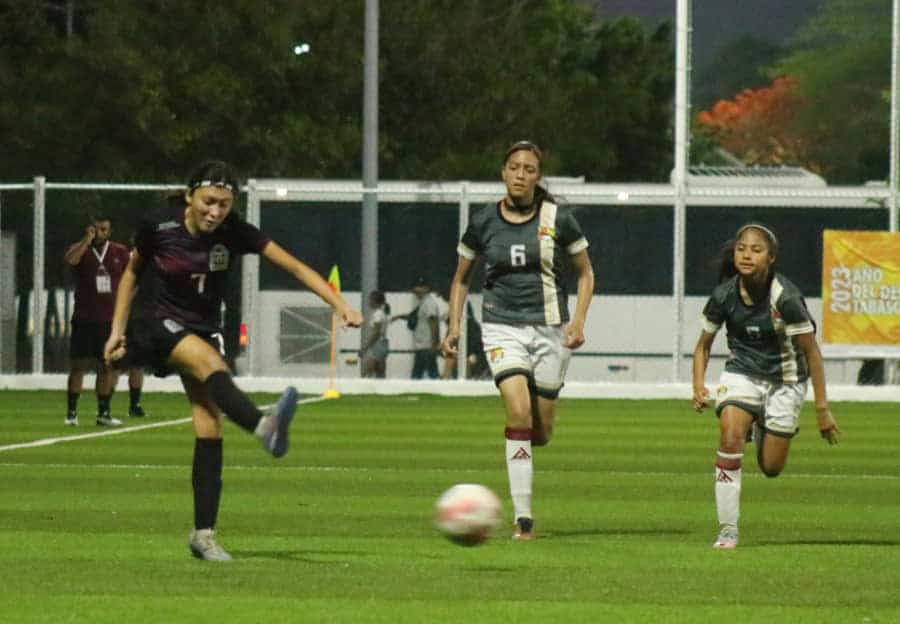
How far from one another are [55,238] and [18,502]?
19929 millimetres

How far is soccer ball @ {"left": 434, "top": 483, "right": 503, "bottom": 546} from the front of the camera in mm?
12445

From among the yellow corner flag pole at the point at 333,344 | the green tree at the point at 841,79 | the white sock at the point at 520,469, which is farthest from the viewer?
the green tree at the point at 841,79

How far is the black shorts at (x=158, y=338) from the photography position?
12.8 metres

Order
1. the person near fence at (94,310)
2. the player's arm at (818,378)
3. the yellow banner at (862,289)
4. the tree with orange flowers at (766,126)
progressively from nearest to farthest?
the player's arm at (818,378) → the person near fence at (94,310) → the yellow banner at (862,289) → the tree with orange flowers at (766,126)

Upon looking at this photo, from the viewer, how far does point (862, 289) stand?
33.4m

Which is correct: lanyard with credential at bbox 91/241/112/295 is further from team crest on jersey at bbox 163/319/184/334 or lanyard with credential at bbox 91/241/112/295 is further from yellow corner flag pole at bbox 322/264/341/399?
team crest on jersey at bbox 163/319/184/334

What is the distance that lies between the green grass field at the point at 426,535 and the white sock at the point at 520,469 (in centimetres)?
24

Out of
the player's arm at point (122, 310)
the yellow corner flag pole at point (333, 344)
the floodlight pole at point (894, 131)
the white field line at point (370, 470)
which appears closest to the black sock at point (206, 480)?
the player's arm at point (122, 310)

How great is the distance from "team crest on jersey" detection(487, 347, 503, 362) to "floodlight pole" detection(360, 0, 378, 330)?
19677mm

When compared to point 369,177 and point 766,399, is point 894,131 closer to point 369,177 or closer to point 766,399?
point 369,177

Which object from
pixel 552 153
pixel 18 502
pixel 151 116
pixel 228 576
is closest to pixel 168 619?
pixel 228 576

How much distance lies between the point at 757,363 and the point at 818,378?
15.9 inches

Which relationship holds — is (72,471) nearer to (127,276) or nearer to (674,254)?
(127,276)

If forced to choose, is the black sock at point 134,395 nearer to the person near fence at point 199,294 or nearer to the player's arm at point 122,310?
the player's arm at point 122,310
